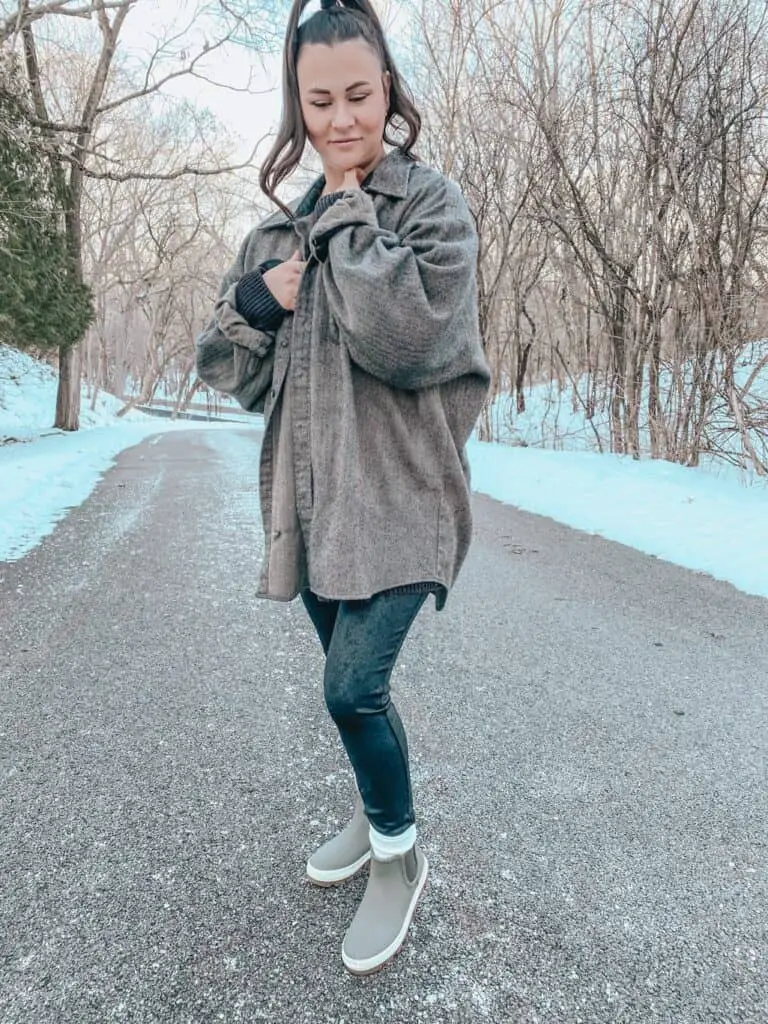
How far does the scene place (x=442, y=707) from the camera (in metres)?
2.38

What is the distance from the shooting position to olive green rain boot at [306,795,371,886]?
1517 millimetres

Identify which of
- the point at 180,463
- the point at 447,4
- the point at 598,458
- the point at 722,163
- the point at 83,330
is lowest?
the point at 180,463

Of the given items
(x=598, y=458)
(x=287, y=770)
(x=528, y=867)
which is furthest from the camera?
(x=598, y=458)

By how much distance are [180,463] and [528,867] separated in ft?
32.0

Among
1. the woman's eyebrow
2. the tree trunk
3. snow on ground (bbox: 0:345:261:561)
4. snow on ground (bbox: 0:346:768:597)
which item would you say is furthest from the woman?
the tree trunk

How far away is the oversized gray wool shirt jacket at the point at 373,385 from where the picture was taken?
110 centimetres

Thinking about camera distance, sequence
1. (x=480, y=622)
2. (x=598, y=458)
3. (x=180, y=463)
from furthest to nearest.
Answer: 1. (x=180, y=463)
2. (x=598, y=458)
3. (x=480, y=622)

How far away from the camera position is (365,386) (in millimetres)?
1221

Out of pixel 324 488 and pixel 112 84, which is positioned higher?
pixel 112 84

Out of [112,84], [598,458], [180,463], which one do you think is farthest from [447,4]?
[112,84]

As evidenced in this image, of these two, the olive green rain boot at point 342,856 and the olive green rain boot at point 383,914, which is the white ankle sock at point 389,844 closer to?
the olive green rain boot at point 383,914

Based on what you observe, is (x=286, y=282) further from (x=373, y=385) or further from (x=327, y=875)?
(x=327, y=875)

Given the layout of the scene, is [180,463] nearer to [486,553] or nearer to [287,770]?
[486,553]

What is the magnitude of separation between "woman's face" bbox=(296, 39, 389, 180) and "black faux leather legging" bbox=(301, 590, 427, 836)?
35.5 inches
